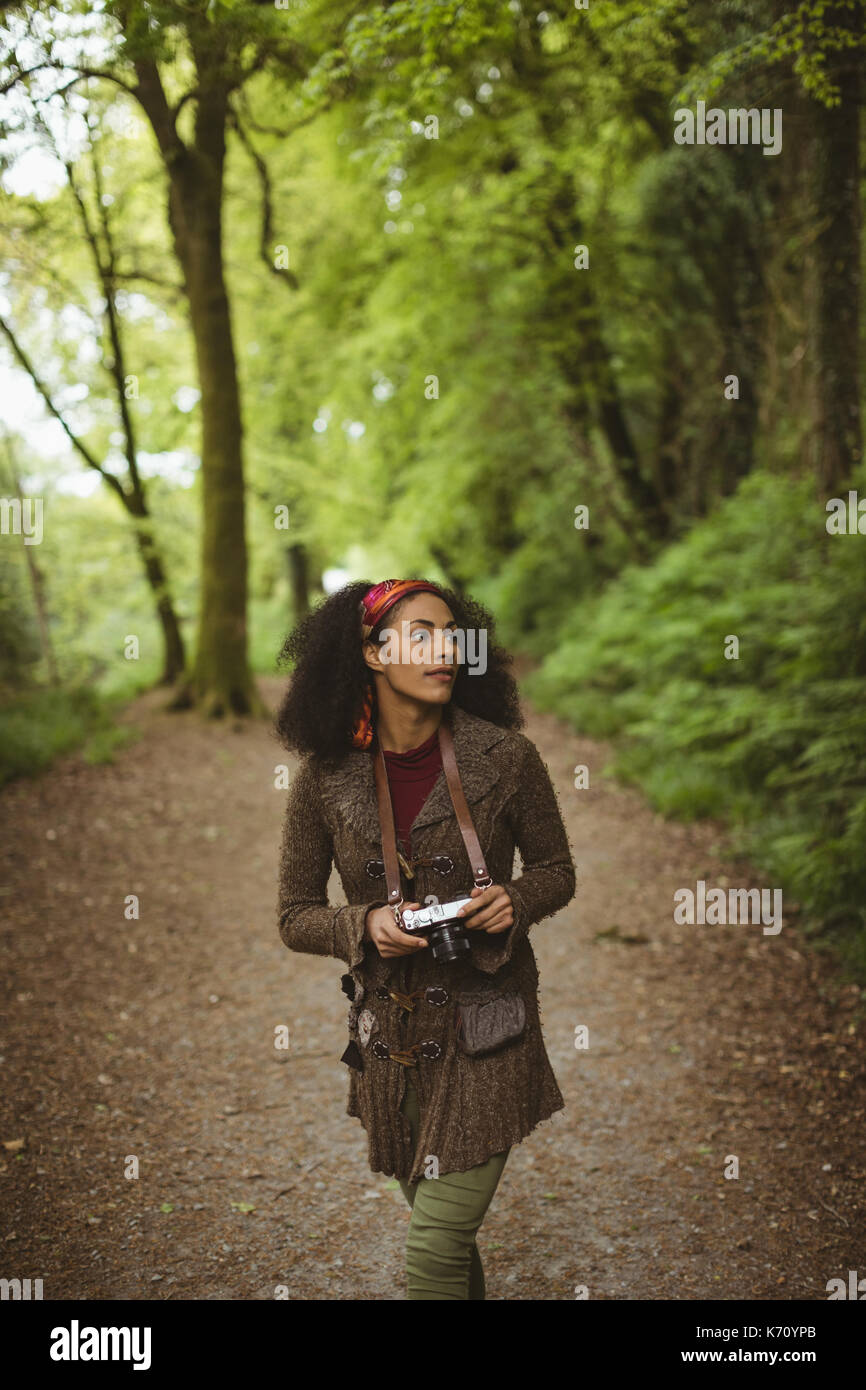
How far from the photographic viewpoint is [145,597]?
15914 mm

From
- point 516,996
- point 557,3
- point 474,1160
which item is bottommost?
point 474,1160

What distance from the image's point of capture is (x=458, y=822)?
2.39 m

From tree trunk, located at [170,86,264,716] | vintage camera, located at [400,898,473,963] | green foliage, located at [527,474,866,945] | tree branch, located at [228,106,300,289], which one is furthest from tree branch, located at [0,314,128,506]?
vintage camera, located at [400,898,473,963]

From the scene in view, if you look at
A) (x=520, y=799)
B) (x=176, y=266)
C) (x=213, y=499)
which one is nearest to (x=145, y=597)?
(x=213, y=499)

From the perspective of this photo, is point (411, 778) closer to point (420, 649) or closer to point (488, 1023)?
point (420, 649)

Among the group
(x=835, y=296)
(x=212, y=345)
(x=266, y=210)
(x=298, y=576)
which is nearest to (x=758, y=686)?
(x=835, y=296)

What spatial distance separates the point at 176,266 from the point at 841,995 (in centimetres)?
1444

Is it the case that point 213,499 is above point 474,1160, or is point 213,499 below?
above

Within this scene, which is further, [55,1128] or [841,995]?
[841,995]

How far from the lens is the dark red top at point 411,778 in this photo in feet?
8.18

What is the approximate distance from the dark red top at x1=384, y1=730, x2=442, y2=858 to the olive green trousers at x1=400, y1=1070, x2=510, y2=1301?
2.84 feet

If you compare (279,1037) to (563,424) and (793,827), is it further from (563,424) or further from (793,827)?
(563,424)

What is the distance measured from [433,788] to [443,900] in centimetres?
29

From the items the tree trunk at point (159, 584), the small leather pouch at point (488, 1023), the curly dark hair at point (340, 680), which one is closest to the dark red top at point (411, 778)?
the curly dark hair at point (340, 680)
